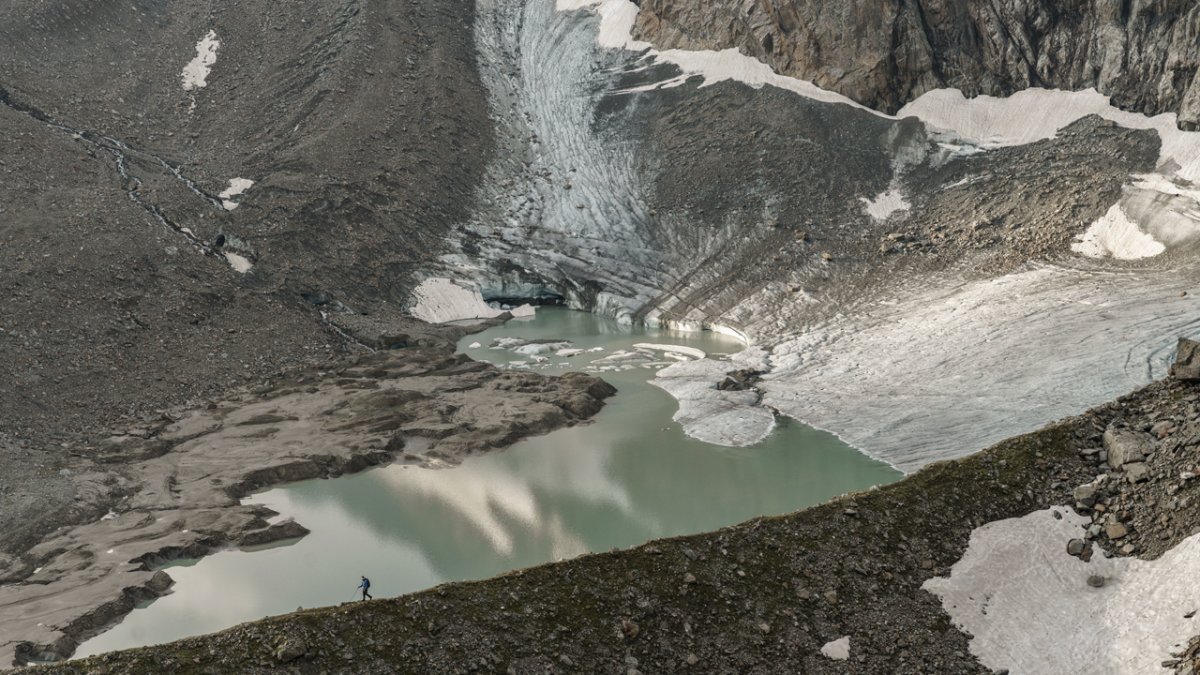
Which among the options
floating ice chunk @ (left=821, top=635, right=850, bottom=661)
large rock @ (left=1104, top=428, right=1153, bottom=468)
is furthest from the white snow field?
floating ice chunk @ (left=821, top=635, right=850, bottom=661)

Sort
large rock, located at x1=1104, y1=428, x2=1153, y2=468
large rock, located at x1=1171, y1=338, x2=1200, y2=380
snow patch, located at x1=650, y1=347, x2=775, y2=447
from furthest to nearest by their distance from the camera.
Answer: snow patch, located at x1=650, y1=347, x2=775, y2=447 → large rock, located at x1=1171, y1=338, x2=1200, y2=380 → large rock, located at x1=1104, y1=428, x2=1153, y2=468

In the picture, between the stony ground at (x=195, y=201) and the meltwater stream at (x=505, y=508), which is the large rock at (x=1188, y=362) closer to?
the meltwater stream at (x=505, y=508)

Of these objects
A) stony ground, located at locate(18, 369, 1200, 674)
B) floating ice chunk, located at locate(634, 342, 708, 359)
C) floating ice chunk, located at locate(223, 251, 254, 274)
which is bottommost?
stony ground, located at locate(18, 369, 1200, 674)

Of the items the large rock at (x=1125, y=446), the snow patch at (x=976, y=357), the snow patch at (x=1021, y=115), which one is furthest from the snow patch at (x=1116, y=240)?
the large rock at (x=1125, y=446)

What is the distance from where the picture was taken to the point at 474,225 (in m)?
57.2

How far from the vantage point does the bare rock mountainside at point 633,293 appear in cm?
2091

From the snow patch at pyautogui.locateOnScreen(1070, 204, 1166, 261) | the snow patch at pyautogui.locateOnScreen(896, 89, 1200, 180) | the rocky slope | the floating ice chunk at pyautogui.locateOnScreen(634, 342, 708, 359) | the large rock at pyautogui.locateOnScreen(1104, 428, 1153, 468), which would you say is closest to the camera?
the large rock at pyautogui.locateOnScreen(1104, 428, 1153, 468)

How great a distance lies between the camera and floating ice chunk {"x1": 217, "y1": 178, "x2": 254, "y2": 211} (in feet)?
168

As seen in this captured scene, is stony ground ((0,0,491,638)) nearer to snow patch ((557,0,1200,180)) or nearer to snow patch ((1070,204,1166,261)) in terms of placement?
snow patch ((557,0,1200,180))

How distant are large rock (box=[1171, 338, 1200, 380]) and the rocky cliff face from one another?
27922mm

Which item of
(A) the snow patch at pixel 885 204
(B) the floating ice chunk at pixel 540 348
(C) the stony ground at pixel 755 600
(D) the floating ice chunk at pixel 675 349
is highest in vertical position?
(A) the snow patch at pixel 885 204

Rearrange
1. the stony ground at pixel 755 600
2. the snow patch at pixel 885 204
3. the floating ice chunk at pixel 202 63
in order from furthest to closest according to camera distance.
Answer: the floating ice chunk at pixel 202 63 < the snow patch at pixel 885 204 < the stony ground at pixel 755 600

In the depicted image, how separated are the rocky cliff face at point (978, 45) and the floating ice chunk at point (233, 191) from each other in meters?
27.5

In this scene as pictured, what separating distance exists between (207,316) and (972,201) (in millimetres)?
33826
